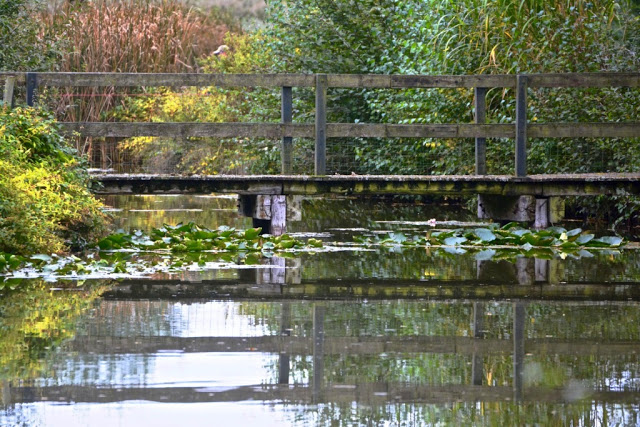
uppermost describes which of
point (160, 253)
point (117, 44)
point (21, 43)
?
point (117, 44)

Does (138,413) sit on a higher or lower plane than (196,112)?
lower

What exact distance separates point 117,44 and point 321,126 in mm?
12608

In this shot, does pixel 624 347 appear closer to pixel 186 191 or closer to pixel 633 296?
pixel 633 296

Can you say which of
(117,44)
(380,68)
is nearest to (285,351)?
(380,68)

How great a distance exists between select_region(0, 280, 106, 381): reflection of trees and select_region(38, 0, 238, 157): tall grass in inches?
613

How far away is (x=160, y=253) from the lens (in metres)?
10.6

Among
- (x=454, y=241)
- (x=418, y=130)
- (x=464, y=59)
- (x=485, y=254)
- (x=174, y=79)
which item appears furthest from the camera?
(x=464, y=59)

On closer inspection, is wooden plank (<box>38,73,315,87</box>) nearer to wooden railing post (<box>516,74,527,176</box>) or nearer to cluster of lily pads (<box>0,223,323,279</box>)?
→ cluster of lily pads (<box>0,223,323,279</box>)

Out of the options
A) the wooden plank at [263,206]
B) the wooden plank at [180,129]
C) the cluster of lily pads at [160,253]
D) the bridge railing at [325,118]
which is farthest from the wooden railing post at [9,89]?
the wooden plank at [263,206]

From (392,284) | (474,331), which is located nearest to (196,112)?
(392,284)

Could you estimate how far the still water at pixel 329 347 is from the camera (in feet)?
15.0

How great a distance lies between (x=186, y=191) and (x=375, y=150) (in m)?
4.84

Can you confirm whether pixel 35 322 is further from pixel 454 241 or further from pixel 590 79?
pixel 590 79

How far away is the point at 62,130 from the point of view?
42.5 feet
